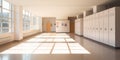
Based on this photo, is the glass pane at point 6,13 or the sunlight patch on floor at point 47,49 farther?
the glass pane at point 6,13

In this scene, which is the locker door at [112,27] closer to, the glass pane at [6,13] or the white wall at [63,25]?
the glass pane at [6,13]

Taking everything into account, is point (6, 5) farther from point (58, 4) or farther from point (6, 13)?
point (58, 4)

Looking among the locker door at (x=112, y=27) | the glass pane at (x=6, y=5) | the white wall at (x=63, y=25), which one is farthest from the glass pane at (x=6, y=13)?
the white wall at (x=63, y=25)

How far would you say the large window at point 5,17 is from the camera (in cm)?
1230

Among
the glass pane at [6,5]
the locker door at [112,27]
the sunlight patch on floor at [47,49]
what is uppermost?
the glass pane at [6,5]

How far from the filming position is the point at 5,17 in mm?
13266

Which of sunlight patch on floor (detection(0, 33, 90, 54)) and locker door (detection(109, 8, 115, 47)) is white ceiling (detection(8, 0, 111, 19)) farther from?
sunlight patch on floor (detection(0, 33, 90, 54))

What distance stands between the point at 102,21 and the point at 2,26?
756cm

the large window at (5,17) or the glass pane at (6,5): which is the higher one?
the glass pane at (6,5)

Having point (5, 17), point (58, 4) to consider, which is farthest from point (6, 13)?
point (58, 4)

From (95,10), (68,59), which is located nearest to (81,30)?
(95,10)

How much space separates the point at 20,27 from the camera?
15.3 metres

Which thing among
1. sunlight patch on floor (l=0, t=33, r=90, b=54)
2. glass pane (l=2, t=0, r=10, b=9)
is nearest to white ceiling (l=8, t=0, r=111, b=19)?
glass pane (l=2, t=0, r=10, b=9)

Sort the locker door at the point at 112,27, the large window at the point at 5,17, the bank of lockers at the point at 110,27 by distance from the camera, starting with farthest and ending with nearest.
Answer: the large window at the point at 5,17, the locker door at the point at 112,27, the bank of lockers at the point at 110,27
